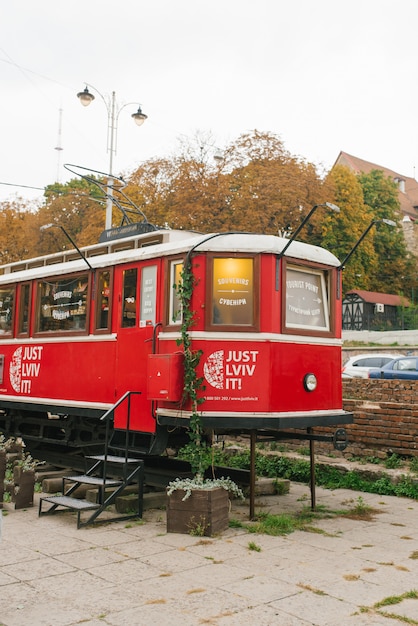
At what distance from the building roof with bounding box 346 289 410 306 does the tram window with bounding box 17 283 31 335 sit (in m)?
38.1

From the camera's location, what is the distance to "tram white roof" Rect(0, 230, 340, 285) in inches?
299

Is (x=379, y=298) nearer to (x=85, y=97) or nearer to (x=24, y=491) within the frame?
(x=85, y=97)

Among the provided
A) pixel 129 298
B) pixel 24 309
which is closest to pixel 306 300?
pixel 129 298

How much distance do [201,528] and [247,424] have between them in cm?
124

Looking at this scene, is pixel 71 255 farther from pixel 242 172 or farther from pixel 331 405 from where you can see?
pixel 242 172

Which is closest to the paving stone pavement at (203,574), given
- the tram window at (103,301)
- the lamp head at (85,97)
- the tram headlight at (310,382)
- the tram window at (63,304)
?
the tram headlight at (310,382)

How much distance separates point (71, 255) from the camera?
10.2 m

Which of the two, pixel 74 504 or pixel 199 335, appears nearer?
pixel 74 504

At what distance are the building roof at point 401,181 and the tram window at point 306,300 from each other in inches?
2428

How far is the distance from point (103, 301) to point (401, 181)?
7688cm

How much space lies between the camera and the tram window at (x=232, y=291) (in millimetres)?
7512

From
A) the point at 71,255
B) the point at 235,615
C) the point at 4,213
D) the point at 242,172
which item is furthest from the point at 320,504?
the point at 4,213

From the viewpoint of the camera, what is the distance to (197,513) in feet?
22.5

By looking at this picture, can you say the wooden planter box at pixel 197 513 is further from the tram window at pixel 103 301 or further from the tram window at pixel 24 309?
the tram window at pixel 24 309
